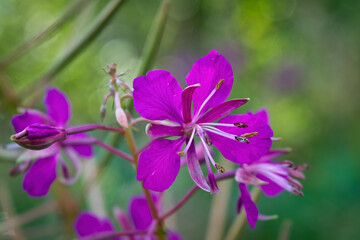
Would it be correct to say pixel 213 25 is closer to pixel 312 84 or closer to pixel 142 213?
pixel 312 84

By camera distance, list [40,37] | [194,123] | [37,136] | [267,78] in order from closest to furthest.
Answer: [37,136] < [194,123] < [40,37] < [267,78]

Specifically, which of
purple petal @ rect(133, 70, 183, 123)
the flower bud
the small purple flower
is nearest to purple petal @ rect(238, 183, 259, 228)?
the small purple flower

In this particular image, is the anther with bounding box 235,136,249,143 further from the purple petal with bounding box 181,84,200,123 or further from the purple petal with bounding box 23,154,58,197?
the purple petal with bounding box 23,154,58,197

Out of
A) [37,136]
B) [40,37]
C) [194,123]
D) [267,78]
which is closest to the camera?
[37,136]

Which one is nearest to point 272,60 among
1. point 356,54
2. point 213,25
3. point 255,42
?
point 255,42


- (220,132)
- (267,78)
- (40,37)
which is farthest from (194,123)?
(267,78)

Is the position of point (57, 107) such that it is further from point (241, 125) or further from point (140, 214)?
point (241, 125)

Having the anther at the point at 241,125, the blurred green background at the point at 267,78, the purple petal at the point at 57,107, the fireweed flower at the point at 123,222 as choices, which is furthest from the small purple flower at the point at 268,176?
the blurred green background at the point at 267,78

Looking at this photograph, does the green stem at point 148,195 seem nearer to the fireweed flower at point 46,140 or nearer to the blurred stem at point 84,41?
the fireweed flower at point 46,140
